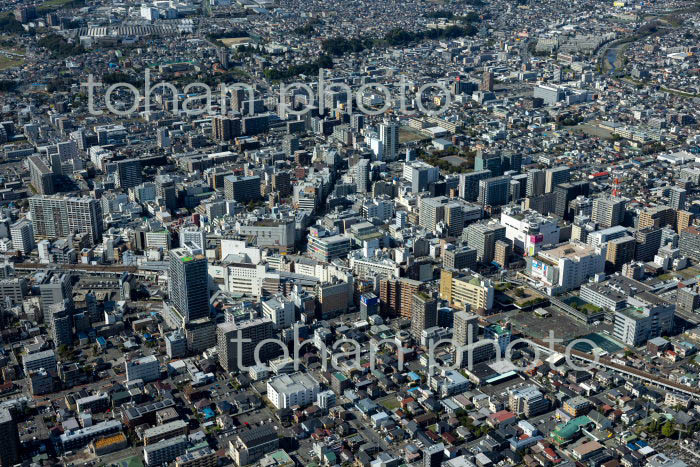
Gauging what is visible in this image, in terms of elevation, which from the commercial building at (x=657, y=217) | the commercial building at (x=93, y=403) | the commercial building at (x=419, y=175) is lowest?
the commercial building at (x=93, y=403)

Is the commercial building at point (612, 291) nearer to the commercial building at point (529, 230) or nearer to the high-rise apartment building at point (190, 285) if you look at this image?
the commercial building at point (529, 230)

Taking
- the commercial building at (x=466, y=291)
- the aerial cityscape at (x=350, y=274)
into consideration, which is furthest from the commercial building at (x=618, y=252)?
the commercial building at (x=466, y=291)

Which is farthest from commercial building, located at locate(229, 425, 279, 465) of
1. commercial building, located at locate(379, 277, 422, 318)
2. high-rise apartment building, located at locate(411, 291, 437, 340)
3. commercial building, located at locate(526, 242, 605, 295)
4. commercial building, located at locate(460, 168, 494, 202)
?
commercial building, located at locate(460, 168, 494, 202)

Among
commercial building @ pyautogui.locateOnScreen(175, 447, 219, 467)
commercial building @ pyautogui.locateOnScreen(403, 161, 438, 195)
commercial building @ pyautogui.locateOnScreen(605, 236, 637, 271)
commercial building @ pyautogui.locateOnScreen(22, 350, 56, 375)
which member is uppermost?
commercial building @ pyautogui.locateOnScreen(403, 161, 438, 195)

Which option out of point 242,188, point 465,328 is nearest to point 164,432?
point 465,328

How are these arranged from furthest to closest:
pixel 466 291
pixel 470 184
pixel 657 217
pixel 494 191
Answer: pixel 470 184 → pixel 494 191 → pixel 657 217 → pixel 466 291

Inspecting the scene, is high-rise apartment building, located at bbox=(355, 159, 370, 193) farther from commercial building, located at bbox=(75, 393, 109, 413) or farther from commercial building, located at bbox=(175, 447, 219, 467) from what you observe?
commercial building, located at bbox=(175, 447, 219, 467)

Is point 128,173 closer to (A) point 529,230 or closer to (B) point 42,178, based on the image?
(B) point 42,178
